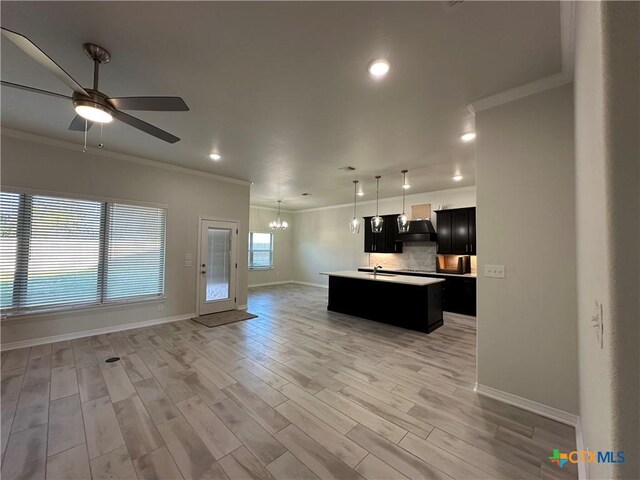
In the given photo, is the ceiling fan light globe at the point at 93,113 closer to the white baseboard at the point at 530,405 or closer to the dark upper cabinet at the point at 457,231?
the white baseboard at the point at 530,405

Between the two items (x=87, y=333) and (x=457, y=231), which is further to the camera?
(x=457, y=231)

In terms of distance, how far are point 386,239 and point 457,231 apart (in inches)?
77.7

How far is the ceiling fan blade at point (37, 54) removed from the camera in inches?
53.0

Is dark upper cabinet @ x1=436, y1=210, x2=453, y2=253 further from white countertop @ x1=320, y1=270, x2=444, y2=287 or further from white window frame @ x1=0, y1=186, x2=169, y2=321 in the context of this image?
white window frame @ x1=0, y1=186, x2=169, y2=321

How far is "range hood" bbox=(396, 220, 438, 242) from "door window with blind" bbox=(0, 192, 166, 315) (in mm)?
5691

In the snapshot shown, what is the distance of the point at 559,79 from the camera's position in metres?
2.19

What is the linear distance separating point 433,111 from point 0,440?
4790 millimetres

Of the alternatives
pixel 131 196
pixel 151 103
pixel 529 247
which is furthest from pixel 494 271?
pixel 131 196

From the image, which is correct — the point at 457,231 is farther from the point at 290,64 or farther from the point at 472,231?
the point at 290,64

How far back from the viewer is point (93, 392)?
2553mm

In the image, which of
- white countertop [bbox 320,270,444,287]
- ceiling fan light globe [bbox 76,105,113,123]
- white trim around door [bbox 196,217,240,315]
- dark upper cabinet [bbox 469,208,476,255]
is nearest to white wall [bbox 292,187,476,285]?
dark upper cabinet [bbox 469,208,476,255]

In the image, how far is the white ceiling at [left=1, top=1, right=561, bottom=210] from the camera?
169 centimetres

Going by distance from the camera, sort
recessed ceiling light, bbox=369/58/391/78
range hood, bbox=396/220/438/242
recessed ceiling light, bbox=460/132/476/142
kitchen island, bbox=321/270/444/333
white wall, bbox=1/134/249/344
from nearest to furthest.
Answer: recessed ceiling light, bbox=369/58/391/78
recessed ceiling light, bbox=460/132/476/142
white wall, bbox=1/134/249/344
kitchen island, bbox=321/270/444/333
range hood, bbox=396/220/438/242

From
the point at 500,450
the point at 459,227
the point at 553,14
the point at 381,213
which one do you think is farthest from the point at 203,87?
the point at 381,213
